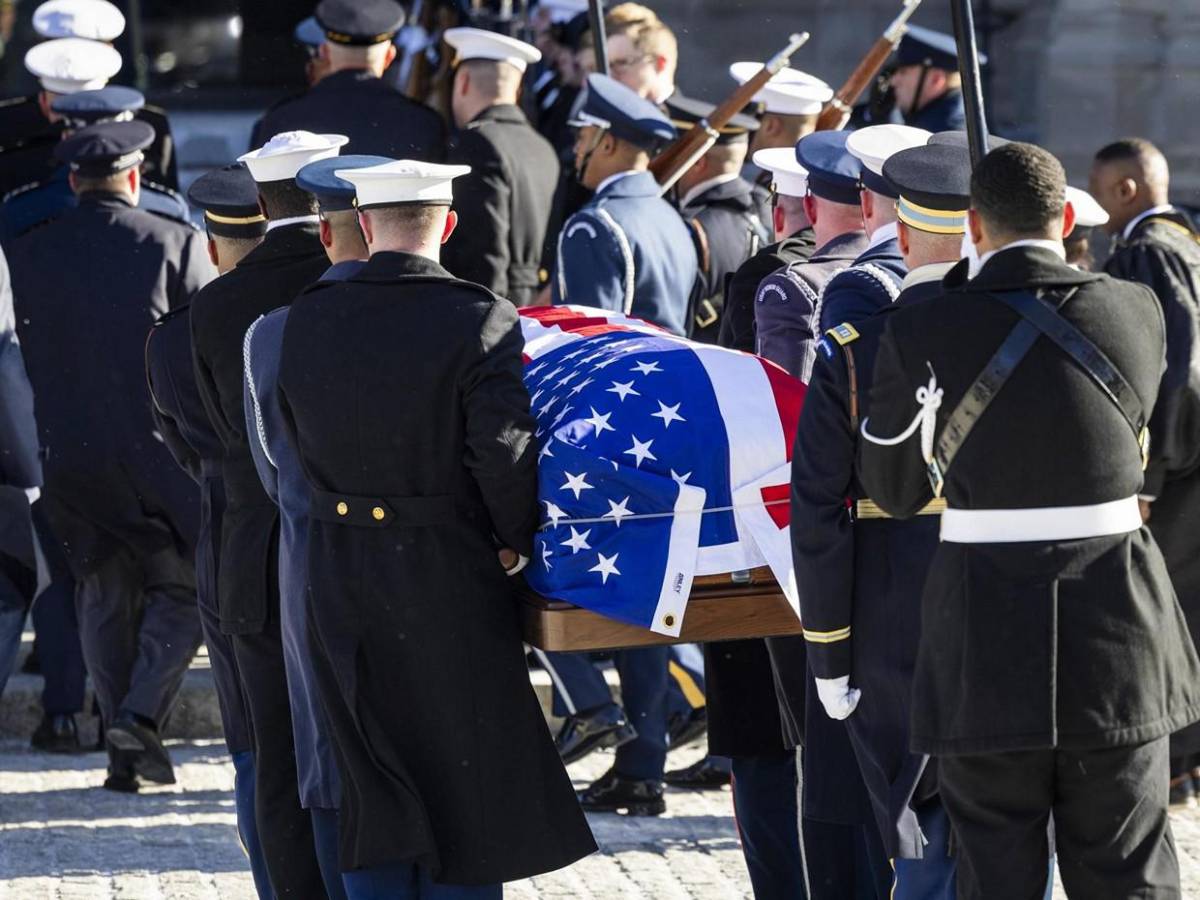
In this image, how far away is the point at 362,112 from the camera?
769 cm

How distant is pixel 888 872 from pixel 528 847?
863 millimetres

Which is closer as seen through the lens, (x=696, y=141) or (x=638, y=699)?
(x=638, y=699)

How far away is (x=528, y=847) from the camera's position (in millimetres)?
4410

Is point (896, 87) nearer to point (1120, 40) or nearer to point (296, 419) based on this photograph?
point (1120, 40)

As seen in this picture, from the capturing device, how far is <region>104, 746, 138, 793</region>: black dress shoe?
23.3 ft

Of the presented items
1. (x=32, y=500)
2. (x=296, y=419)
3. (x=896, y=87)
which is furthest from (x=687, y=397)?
(x=896, y=87)

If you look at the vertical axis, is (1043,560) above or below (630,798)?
above

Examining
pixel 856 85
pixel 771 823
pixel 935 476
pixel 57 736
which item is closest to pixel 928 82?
pixel 856 85

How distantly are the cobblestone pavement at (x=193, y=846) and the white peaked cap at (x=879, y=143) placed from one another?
2.09 m

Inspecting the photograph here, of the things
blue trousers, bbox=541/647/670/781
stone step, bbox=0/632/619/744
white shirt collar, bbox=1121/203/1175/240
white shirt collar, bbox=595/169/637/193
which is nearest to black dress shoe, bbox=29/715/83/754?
stone step, bbox=0/632/619/744

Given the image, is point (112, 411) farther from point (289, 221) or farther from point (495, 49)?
point (289, 221)

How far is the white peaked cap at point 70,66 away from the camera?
8.38m

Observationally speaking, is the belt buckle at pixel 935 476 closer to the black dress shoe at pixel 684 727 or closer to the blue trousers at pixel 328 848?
the blue trousers at pixel 328 848

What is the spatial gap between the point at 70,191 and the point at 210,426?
9.95ft
